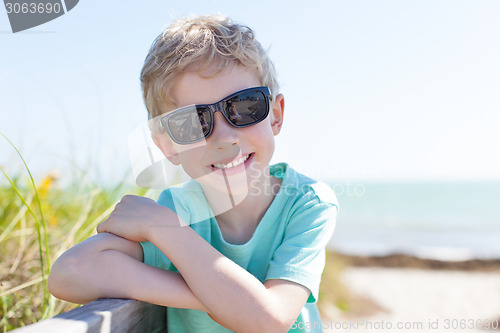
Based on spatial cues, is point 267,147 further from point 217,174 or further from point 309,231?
point 309,231

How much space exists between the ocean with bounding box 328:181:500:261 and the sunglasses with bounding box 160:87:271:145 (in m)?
9.48

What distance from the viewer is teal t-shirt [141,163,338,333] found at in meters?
1.40

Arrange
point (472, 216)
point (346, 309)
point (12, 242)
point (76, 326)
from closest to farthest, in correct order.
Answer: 1. point (76, 326)
2. point (12, 242)
3. point (346, 309)
4. point (472, 216)

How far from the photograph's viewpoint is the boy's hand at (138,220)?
1295mm

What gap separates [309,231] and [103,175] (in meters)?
1.64

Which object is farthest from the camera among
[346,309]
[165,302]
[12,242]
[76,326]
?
[346,309]

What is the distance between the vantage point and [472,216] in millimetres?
29062

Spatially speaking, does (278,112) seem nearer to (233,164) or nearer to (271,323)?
A: (233,164)

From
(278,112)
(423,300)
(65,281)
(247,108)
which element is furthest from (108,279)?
(423,300)

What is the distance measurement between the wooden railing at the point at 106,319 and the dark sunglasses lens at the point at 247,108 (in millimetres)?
706

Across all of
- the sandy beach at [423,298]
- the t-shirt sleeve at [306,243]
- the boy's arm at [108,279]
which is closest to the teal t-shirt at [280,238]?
the t-shirt sleeve at [306,243]

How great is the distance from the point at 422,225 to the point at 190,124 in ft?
84.0

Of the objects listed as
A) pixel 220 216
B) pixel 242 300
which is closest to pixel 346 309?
pixel 220 216

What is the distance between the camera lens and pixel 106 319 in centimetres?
90
